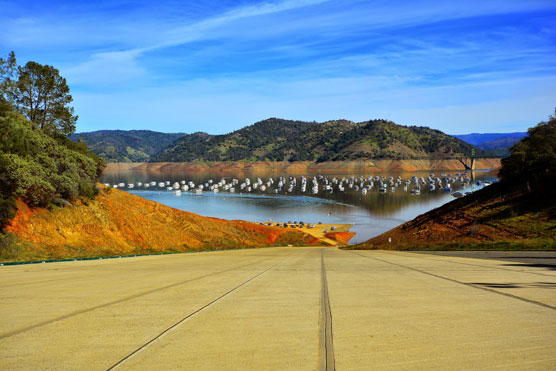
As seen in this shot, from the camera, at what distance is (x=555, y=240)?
27891 millimetres

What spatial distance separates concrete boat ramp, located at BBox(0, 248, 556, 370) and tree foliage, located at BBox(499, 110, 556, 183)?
122ft

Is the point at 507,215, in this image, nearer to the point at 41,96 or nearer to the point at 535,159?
the point at 535,159

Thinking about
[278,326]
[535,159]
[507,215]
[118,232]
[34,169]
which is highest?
[535,159]

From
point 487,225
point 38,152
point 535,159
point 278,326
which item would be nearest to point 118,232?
point 38,152

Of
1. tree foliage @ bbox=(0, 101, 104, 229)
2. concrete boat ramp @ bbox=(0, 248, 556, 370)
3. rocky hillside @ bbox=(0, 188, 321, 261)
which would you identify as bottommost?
rocky hillside @ bbox=(0, 188, 321, 261)

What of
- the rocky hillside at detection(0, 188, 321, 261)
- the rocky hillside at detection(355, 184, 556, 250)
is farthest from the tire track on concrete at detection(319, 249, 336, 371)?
the rocky hillside at detection(355, 184, 556, 250)

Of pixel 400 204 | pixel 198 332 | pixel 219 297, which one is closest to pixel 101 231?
pixel 219 297

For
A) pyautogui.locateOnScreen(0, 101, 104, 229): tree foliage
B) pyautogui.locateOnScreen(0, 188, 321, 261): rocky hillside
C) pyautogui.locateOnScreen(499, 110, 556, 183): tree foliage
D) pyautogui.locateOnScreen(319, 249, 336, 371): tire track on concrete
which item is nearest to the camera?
pyautogui.locateOnScreen(319, 249, 336, 371): tire track on concrete

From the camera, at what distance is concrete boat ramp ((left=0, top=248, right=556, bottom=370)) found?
202 inches

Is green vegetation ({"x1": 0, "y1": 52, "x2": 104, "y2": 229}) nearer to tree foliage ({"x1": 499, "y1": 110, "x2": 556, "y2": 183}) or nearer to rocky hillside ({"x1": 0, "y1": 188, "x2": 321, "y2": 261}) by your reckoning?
rocky hillside ({"x1": 0, "y1": 188, "x2": 321, "y2": 261})

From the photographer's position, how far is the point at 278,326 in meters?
6.70

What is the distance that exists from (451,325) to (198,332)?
4.16 m

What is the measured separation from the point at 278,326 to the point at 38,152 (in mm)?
30028

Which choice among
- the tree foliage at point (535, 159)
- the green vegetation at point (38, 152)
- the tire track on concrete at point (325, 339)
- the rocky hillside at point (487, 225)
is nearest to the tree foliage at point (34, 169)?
the green vegetation at point (38, 152)
